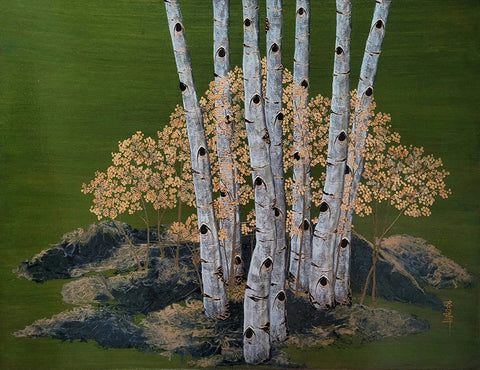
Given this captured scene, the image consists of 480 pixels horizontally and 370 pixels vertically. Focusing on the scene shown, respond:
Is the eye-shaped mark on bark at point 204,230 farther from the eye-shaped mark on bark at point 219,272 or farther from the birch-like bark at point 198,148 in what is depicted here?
the eye-shaped mark on bark at point 219,272

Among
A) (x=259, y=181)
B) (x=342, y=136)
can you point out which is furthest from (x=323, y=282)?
(x=342, y=136)

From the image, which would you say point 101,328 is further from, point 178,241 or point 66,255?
point 178,241

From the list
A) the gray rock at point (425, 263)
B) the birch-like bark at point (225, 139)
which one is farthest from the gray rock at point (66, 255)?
the gray rock at point (425, 263)

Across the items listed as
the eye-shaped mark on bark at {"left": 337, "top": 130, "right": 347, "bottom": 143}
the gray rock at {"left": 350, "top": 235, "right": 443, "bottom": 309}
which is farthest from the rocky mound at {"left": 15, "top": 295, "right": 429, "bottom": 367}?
the eye-shaped mark on bark at {"left": 337, "top": 130, "right": 347, "bottom": 143}

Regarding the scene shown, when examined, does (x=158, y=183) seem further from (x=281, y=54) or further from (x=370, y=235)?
(x=370, y=235)

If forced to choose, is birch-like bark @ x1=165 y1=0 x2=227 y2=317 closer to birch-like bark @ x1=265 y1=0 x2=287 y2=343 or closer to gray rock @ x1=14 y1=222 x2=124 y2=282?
birch-like bark @ x1=265 y1=0 x2=287 y2=343
